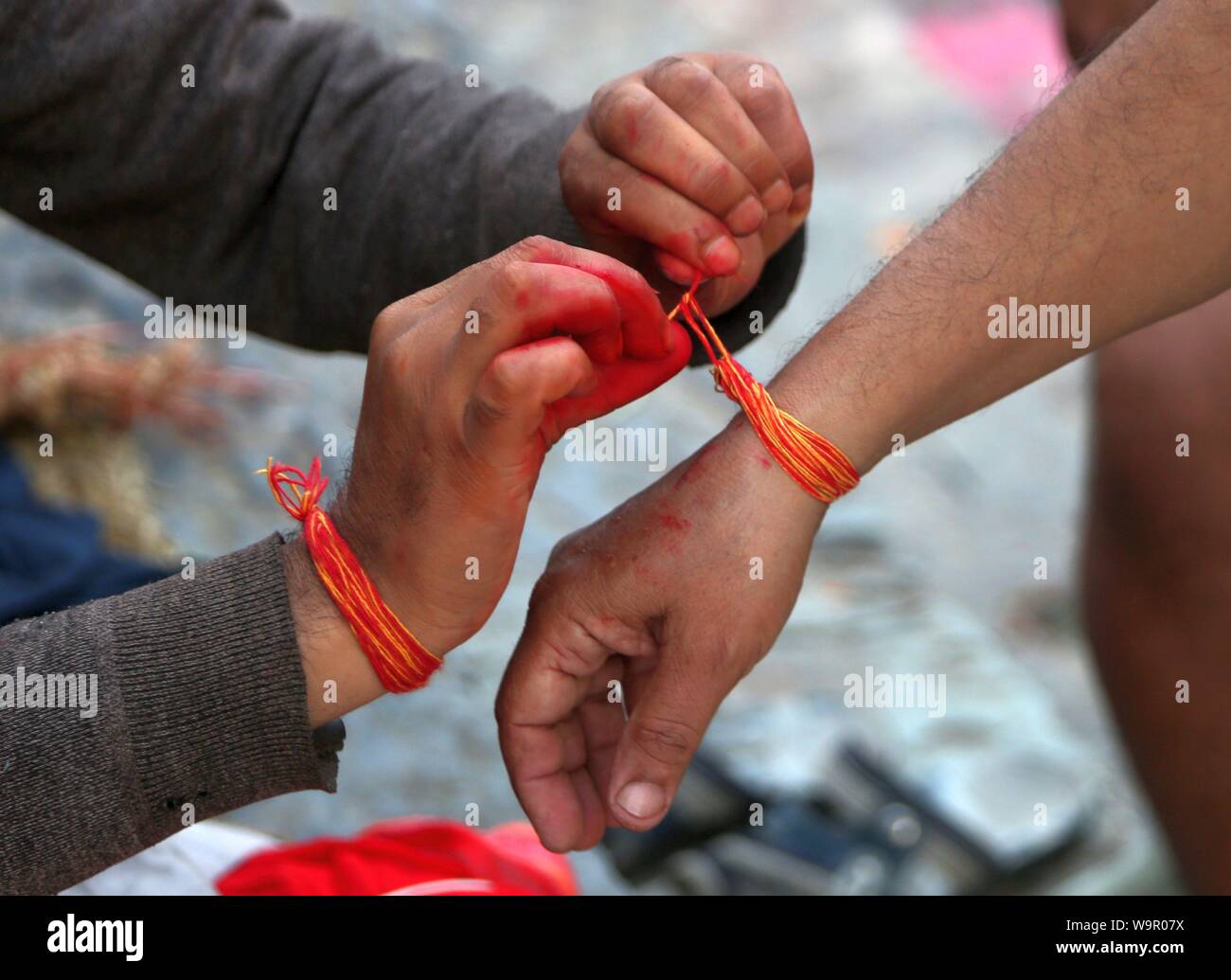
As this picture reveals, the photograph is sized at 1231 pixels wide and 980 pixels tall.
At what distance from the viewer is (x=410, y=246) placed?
4.19 ft

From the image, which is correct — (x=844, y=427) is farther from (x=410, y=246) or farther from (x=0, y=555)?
(x=0, y=555)

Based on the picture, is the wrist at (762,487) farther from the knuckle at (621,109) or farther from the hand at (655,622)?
the knuckle at (621,109)

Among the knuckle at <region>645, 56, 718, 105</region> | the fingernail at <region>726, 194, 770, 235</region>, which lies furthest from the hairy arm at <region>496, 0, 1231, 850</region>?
the knuckle at <region>645, 56, 718, 105</region>

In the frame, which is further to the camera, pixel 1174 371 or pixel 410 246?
pixel 1174 371

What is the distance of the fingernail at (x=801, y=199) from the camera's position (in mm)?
1220

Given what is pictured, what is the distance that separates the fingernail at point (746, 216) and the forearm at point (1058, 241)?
0.11m

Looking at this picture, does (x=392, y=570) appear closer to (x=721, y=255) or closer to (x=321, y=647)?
(x=321, y=647)

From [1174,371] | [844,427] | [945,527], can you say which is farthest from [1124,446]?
[945,527]

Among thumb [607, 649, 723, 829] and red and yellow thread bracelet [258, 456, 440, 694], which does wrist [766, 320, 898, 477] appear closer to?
thumb [607, 649, 723, 829]

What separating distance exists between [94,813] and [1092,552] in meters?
1.22

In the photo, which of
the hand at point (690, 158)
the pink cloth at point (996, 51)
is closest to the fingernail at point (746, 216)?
the hand at point (690, 158)

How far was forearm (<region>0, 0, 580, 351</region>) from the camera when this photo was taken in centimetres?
122

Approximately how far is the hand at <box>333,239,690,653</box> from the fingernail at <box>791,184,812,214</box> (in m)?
0.31
